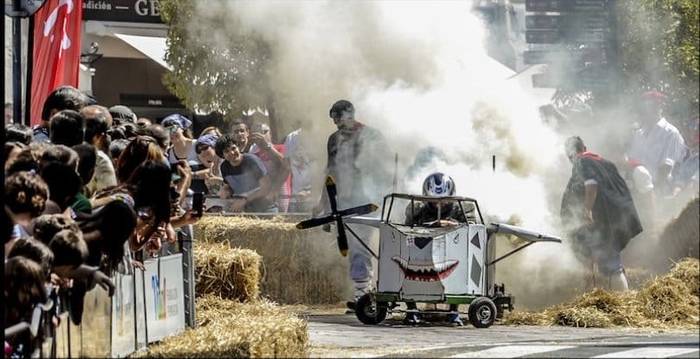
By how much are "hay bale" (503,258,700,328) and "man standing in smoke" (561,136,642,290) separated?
1702 millimetres

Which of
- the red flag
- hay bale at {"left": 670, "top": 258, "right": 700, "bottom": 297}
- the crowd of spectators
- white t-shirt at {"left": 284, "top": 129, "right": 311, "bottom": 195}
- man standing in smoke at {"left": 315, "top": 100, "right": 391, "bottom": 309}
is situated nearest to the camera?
the crowd of spectators

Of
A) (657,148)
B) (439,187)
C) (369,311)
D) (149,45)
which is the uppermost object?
(149,45)

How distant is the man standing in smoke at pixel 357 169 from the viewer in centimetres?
1766

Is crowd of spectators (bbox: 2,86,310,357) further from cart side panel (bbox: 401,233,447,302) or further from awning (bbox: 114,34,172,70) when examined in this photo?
awning (bbox: 114,34,172,70)

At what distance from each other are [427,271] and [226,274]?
6.36 ft

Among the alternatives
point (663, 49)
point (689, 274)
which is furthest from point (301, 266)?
point (663, 49)

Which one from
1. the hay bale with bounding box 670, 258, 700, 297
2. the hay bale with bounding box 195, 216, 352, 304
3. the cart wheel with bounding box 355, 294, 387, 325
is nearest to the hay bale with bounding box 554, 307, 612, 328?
the hay bale with bounding box 670, 258, 700, 297

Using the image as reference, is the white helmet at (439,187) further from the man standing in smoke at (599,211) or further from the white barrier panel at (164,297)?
the white barrier panel at (164,297)

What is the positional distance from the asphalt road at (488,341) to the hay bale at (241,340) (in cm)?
36

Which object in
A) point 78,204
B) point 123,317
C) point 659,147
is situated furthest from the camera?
point 659,147

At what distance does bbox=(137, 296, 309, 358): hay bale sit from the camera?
35.3ft

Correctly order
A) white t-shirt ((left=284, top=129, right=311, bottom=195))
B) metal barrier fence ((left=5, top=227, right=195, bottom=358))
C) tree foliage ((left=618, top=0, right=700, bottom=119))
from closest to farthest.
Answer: metal barrier fence ((left=5, top=227, right=195, bottom=358)) < white t-shirt ((left=284, top=129, right=311, bottom=195)) < tree foliage ((left=618, top=0, right=700, bottom=119))

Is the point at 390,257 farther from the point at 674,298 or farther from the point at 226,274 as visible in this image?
the point at 674,298

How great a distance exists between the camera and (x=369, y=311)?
15.9 m
